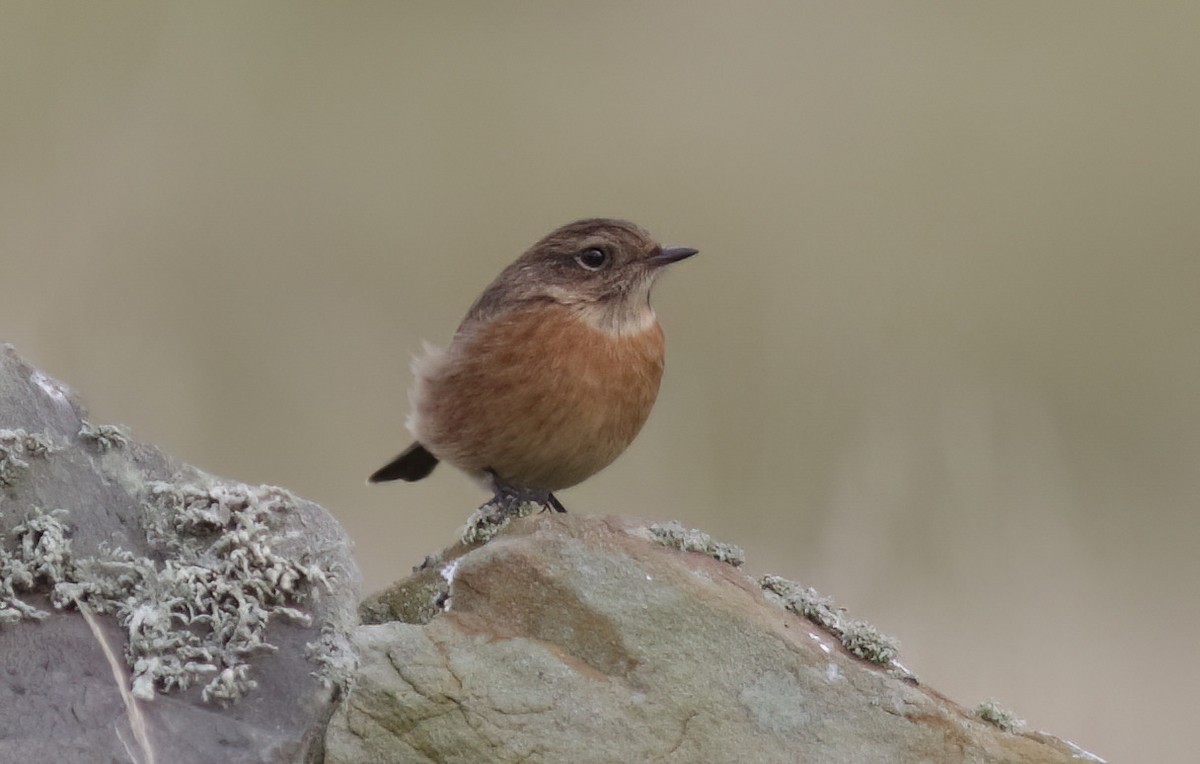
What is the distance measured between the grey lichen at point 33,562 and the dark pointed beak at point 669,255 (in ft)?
10.2

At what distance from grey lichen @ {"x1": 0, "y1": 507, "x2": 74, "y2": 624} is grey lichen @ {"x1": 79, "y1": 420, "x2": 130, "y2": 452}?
1.10ft

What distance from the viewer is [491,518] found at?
4.84 metres

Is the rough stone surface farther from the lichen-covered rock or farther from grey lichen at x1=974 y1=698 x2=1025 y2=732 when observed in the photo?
the lichen-covered rock

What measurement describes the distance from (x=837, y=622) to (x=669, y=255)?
2535mm

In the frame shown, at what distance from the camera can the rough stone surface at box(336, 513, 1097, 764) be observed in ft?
11.0

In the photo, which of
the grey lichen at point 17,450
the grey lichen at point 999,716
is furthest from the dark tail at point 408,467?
the grey lichen at point 999,716

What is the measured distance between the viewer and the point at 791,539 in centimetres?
698

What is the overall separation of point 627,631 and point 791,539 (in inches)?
134

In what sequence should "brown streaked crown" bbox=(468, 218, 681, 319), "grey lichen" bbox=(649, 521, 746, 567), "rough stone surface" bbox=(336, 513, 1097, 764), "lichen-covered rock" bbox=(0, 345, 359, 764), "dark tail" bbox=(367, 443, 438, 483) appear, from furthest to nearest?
1. "dark tail" bbox=(367, 443, 438, 483)
2. "brown streaked crown" bbox=(468, 218, 681, 319)
3. "grey lichen" bbox=(649, 521, 746, 567)
4. "rough stone surface" bbox=(336, 513, 1097, 764)
5. "lichen-covered rock" bbox=(0, 345, 359, 764)

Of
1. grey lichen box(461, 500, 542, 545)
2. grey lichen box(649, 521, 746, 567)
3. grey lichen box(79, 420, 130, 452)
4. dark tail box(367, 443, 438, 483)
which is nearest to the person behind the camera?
grey lichen box(79, 420, 130, 452)

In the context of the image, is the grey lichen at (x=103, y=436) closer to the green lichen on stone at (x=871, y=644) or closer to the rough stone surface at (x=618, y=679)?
the rough stone surface at (x=618, y=679)

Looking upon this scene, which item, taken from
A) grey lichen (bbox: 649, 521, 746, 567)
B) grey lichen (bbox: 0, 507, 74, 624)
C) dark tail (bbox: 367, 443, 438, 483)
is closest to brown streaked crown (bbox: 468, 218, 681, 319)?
dark tail (bbox: 367, 443, 438, 483)

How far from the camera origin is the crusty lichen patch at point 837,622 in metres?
3.81

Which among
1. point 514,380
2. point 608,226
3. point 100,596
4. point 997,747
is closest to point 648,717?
point 997,747
